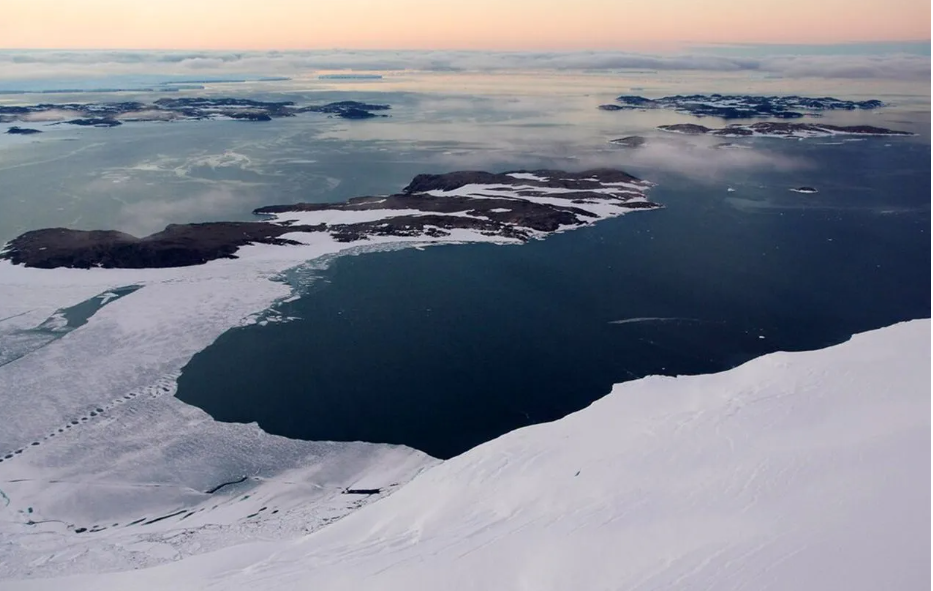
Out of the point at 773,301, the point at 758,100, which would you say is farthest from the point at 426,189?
the point at 758,100

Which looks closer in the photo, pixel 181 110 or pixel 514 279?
pixel 514 279

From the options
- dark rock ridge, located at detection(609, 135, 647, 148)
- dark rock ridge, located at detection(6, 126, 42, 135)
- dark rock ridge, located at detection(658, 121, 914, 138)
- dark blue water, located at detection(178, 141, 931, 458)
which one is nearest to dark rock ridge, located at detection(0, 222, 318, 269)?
dark blue water, located at detection(178, 141, 931, 458)

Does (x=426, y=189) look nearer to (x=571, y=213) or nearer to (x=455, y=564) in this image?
(x=571, y=213)

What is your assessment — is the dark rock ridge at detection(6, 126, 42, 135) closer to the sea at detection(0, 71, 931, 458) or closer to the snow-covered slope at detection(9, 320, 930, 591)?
the sea at detection(0, 71, 931, 458)

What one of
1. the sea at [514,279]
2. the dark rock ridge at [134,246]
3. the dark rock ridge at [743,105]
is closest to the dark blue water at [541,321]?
the sea at [514,279]

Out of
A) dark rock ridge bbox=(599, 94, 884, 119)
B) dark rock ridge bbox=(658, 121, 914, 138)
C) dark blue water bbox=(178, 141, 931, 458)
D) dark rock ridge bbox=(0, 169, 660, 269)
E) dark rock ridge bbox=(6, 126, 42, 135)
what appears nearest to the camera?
dark blue water bbox=(178, 141, 931, 458)

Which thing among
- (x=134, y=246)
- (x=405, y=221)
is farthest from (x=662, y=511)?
(x=134, y=246)

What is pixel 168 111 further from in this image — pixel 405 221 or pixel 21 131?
pixel 405 221

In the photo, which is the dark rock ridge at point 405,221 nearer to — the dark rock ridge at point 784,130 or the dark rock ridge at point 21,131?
the dark rock ridge at point 784,130
